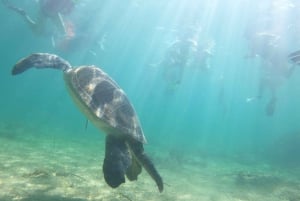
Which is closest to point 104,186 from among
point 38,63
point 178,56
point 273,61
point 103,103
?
point 103,103

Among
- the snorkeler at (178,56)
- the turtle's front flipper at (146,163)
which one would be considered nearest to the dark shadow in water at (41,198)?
the turtle's front flipper at (146,163)

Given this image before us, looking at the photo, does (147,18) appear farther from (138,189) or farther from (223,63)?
(138,189)

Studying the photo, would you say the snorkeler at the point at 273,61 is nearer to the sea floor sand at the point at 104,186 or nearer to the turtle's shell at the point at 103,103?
the sea floor sand at the point at 104,186

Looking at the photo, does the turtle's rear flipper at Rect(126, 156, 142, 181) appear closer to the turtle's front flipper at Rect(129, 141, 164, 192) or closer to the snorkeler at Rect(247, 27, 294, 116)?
the turtle's front flipper at Rect(129, 141, 164, 192)

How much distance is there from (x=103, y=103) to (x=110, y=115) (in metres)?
0.42

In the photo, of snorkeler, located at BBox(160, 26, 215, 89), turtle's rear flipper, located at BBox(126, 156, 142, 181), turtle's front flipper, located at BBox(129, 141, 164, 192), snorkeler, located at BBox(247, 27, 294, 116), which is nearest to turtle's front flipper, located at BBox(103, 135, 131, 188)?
turtle's front flipper, located at BBox(129, 141, 164, 192)

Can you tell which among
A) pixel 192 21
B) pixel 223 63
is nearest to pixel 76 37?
pixel 192 21

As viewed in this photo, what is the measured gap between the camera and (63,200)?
7.61 meters

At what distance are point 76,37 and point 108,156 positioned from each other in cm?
3178

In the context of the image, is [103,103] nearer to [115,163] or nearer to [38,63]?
[115,163]

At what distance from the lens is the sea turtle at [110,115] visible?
6055 mm

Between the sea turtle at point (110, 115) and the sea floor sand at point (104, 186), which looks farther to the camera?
the sea floor sand at point (104, 186)

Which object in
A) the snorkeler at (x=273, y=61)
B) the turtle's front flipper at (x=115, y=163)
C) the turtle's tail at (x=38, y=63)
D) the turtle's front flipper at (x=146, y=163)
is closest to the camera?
the turtle's front flipper at (x=115, y=163)

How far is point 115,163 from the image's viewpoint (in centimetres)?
581
